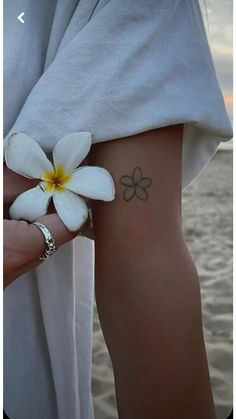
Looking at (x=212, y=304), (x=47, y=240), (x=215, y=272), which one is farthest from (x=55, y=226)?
(x=215, y=272)

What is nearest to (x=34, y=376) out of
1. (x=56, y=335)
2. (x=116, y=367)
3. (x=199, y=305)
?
(x=56, y=335)

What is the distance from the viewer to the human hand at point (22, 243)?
649 mm

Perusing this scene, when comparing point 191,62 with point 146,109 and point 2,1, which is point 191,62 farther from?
point 2,1

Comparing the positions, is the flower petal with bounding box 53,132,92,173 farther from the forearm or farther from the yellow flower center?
the forearm

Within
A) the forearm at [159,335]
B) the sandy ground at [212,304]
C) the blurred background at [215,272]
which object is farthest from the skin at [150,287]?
the sandy ground at [212,304]

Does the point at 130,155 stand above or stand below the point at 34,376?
above

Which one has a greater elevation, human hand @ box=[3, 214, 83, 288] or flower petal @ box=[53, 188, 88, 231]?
flower petal @ box=[53, 188, 88, 231]

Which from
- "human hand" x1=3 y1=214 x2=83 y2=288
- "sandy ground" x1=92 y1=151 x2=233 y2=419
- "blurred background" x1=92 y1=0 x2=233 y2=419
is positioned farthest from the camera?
"sandy ground" x1=92 y1=151 x2=233 y2=419

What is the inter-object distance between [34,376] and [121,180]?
0.42 metres

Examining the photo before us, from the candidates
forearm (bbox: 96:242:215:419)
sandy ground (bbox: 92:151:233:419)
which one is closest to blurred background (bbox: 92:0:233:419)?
sandy ground (bbox: 92:151:233:419)

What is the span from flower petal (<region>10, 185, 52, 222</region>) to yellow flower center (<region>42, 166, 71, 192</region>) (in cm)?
1

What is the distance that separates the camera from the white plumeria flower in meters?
0.68

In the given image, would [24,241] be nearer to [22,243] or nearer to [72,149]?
[22,243]

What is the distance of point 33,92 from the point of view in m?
0.72
